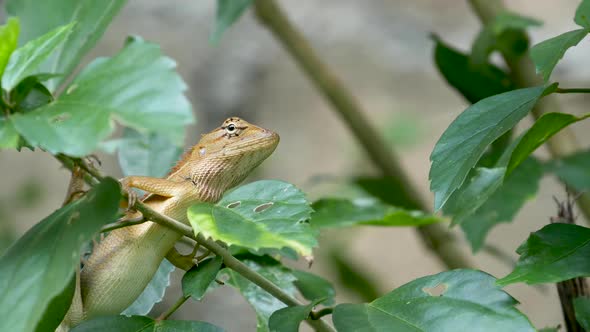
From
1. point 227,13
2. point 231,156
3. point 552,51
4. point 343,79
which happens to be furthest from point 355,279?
point 343,79

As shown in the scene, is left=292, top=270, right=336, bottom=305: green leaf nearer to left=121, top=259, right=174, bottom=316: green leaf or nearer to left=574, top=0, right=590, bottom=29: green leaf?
left=121, top=259, right=174, bottom=316: green leaf

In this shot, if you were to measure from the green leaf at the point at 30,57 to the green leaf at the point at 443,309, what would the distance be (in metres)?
0.40

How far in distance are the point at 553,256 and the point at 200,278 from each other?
375 mm

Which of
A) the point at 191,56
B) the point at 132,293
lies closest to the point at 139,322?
the point at 132,293

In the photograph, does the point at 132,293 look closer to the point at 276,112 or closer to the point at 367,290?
the point at 367,290

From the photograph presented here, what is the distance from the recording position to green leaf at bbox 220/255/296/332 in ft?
3.47

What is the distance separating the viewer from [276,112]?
493cm

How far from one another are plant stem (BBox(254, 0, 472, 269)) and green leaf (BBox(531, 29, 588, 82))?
1.08m

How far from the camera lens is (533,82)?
5.46ft

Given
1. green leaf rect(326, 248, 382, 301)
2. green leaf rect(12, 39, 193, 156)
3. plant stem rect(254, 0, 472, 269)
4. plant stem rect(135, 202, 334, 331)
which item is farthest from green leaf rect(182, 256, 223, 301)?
green leaf rect(326, 248, 382, 301)

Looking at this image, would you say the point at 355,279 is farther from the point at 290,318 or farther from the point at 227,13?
the point at 290,318

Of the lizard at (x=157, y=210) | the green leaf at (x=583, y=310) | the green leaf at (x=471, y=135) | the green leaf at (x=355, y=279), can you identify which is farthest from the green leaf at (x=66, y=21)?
the green leaf at (x=355, y=279)

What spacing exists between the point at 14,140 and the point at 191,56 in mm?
4087

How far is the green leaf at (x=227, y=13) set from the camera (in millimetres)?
1513
